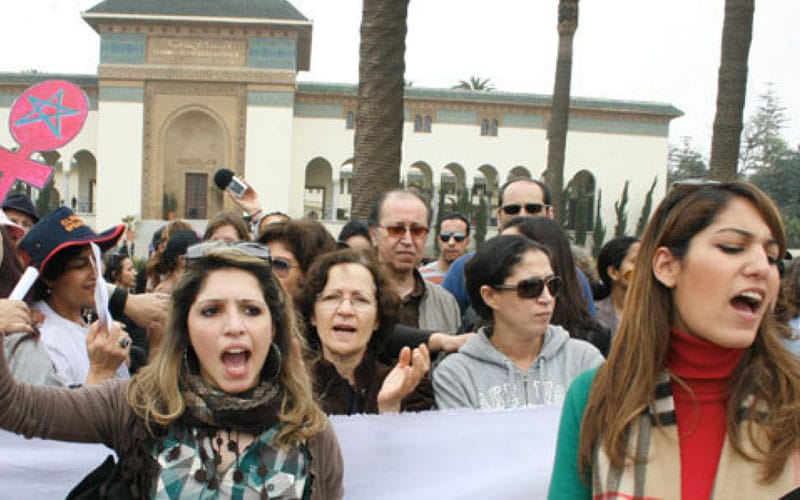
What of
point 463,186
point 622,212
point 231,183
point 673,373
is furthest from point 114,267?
point 622,212

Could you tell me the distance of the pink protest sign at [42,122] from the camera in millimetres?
3340

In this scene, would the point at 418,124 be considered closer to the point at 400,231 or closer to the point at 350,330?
the point at 400,231

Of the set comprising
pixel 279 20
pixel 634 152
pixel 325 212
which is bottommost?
pixel 325 212

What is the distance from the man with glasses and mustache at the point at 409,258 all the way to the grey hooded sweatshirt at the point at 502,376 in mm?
1039

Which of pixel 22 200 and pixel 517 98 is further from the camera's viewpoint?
pixel 517 98

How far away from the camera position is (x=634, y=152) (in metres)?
44.2

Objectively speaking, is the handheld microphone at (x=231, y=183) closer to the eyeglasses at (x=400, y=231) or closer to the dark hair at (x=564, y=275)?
the eyeglasses at (x=400, y=231)

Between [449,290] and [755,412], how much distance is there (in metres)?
3.21

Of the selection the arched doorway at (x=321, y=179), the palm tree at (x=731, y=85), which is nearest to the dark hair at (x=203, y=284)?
the palm tree at (x=731, y=85)

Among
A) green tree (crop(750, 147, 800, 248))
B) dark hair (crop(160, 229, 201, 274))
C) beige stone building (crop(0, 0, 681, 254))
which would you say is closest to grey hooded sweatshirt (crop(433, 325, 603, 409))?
dark hair (crop(160, 229, 201, 274))

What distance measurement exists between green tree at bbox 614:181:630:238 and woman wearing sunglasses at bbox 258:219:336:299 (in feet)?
129

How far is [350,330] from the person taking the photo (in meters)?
3.32

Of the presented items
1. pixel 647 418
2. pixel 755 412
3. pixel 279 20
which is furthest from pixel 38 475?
pixel 279 20

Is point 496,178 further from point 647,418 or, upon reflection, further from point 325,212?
point 647,418
